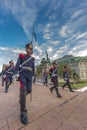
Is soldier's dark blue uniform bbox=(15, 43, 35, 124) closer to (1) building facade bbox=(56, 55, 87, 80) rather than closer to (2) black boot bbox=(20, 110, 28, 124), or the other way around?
(2) black boot bbox=(20, 110, 28, 124)

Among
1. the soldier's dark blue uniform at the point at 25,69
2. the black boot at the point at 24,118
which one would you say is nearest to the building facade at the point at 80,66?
the soldier's dark blue uniform at the point at 25,69

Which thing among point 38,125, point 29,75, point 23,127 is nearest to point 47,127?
point 38,125

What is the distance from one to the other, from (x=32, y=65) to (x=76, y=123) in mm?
1935

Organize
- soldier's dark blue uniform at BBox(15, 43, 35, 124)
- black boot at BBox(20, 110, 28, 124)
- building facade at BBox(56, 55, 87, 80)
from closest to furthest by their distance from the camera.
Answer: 1. black boot at BBox(20, 110, 28, 124)
2. soldier's dark blue uniform at BBox(15, 43, 35, 124)
3. building facade at BBox(56, 55, 87, 80)

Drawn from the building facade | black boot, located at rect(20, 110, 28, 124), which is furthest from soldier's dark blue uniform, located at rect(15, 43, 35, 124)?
the building facade

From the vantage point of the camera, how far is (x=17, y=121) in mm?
3510

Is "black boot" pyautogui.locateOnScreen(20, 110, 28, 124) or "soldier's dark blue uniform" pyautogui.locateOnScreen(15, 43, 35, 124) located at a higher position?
"soldier's dark blue uniform" pyautogui.locateOnScreen(15, 43, 35, 124)

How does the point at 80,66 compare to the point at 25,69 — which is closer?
the point at 25,69

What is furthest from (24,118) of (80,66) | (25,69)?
(80,66)

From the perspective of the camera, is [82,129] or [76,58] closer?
[82,129]

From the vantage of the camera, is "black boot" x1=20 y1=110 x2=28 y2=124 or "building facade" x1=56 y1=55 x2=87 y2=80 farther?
"building facade" x1=56 y1=55 x2=87 y2=80

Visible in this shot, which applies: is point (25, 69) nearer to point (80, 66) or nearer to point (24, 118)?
point (24, 118)

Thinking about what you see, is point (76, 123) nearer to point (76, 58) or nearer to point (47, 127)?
point (47, 127)

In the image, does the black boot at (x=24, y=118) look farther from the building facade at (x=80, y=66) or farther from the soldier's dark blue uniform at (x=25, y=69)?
the building facade at (x=80, y=66)
